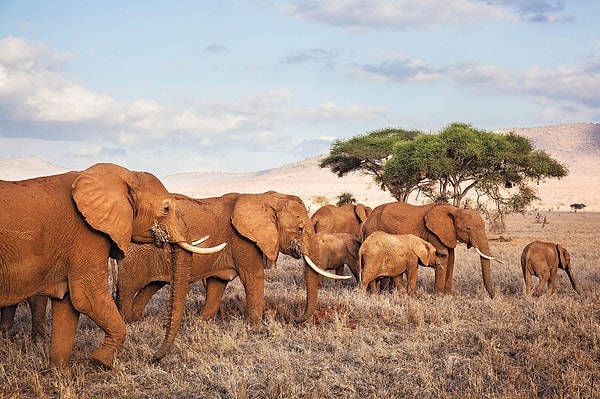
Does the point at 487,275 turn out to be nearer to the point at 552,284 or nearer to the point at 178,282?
the point at 552,284

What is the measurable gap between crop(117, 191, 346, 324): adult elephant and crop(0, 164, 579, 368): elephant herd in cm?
2

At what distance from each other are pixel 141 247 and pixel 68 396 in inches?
148

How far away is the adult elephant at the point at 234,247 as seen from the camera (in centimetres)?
1021

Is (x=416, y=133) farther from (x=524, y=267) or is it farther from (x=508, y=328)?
(x=508, y=328)

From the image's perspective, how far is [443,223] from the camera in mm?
14914

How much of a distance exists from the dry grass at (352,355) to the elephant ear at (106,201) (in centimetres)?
153

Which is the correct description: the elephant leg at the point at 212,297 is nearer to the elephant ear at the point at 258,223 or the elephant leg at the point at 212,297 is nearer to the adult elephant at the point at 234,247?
the adult elephant at the point at 234,247

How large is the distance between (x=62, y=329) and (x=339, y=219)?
12.7 metres

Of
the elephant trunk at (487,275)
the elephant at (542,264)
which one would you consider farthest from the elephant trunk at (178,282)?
the elephant at (542,264)

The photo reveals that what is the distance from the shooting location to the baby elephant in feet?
44.4

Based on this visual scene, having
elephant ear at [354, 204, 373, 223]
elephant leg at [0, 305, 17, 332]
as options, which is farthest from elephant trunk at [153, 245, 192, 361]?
elephant ear at [354, 204, 373, 223]

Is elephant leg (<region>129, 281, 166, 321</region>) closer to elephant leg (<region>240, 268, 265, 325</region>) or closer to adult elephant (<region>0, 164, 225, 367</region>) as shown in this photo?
elephant leg (<region>240, 268, 265, 325</region>)

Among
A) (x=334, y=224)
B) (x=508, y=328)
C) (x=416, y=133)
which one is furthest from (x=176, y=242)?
(x=416, y=133)

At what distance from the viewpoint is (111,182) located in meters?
7.48
